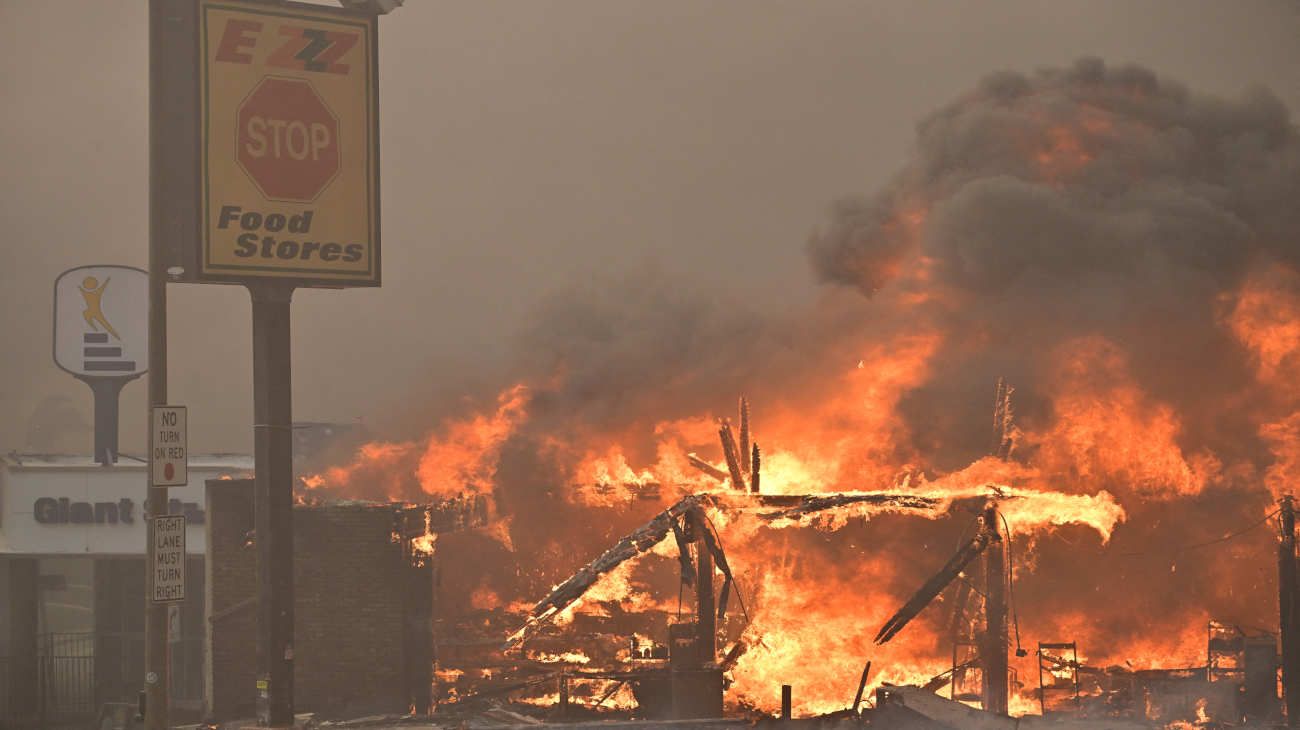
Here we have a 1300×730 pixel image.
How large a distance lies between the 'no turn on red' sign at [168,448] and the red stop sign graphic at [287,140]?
3537 mm

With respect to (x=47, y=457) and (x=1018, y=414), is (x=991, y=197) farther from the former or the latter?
(x=47, y=457)

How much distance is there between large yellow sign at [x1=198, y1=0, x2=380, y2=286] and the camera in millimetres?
17234

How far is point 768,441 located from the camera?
33594 millimetres

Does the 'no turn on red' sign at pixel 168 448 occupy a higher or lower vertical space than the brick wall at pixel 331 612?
higher

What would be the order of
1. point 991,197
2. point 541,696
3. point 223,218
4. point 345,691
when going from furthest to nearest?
point 991,197, point 541,696, point 345,691, point 223,218

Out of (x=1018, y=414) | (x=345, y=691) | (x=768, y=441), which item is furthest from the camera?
(x=768, y=441)

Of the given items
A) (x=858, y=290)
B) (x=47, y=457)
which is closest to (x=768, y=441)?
(x=858, y=290)

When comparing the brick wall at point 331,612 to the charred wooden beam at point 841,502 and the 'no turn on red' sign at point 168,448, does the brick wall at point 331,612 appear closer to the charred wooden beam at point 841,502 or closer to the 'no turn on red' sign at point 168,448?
the charred wooden beam at point 841,502

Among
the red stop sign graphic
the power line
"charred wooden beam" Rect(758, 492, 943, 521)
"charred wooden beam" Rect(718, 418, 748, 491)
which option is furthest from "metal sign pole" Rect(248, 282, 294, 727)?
the power line

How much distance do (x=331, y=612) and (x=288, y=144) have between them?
8101 mm

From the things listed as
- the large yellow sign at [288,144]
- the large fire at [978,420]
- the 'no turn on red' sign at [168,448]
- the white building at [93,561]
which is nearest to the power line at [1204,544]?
the large fire at [978,420]

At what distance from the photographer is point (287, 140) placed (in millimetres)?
17750

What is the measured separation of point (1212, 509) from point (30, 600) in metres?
25.4

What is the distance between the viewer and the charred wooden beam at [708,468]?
97.9 ft
